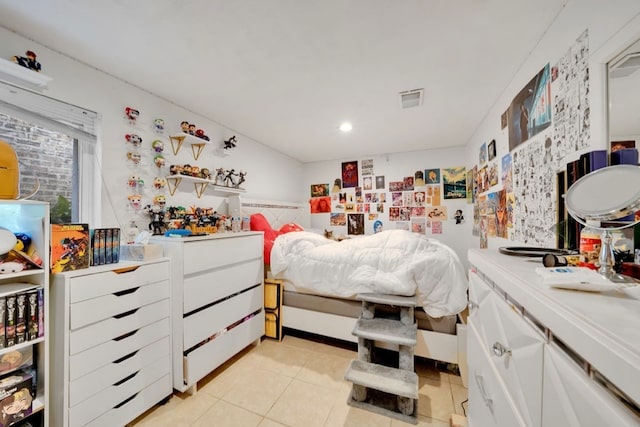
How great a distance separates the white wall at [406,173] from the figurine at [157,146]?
2784mm

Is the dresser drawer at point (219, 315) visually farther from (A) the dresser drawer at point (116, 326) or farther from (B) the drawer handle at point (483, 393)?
(B) the drawer handle at point (483, 393)

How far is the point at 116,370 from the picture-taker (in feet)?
4.55

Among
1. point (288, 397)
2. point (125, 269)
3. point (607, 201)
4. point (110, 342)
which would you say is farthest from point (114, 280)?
point (607, 201)

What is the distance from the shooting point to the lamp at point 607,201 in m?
Answer: 0.59

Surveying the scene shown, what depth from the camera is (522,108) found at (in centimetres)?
168

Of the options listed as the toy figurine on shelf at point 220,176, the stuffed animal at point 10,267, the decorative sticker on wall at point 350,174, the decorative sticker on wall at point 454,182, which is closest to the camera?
the stuffed animal at point 10,267

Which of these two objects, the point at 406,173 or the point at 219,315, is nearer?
the point at 219,315

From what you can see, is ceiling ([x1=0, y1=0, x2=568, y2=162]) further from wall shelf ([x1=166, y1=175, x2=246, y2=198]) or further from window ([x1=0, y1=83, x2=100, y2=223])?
wall shelf ([x1=166, y1=175, x2=246, y2=198])

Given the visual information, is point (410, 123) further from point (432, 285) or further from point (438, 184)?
point (432, 285)

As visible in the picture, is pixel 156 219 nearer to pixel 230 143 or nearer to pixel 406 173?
pixel 230 143

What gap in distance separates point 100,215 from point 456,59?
2699 millimetres

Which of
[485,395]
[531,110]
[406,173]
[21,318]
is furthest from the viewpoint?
[406,173]

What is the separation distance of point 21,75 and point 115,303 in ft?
4.59

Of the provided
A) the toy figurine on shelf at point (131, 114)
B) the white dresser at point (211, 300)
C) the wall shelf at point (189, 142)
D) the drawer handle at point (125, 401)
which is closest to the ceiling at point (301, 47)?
the toy figurine on shelf at point (131, 114)
